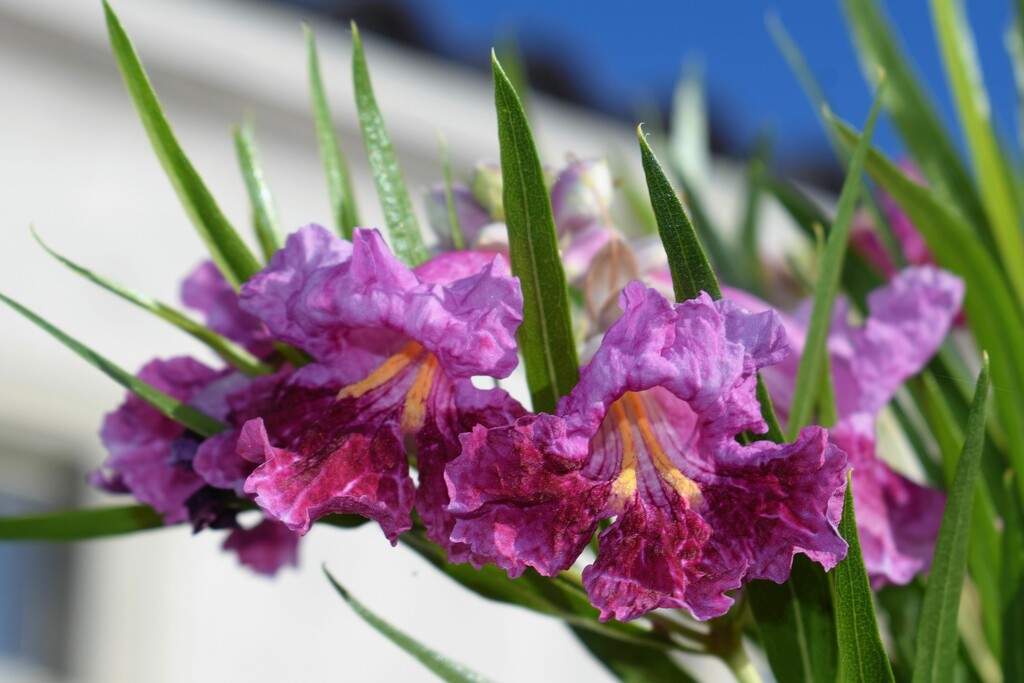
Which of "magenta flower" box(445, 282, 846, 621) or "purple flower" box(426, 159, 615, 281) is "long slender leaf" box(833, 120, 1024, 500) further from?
"magenta flower" box(445, 282, 846, 621)

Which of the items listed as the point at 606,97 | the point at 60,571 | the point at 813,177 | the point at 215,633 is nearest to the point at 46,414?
the point at 60,571

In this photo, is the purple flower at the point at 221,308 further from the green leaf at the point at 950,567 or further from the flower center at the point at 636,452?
the green leaf at the point at 950,567

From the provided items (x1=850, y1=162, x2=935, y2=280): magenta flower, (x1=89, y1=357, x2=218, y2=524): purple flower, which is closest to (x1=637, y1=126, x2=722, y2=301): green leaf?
(x1=89, y1=357, x2=218, y2=524): purple flower

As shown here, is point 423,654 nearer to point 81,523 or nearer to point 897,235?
point 81,523

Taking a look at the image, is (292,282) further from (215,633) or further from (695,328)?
(215,633)

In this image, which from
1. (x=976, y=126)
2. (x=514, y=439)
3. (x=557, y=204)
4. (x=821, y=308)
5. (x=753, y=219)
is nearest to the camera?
(x=514, y=439)

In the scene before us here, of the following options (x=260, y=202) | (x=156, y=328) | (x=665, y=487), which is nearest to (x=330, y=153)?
(x=260, y=202)
